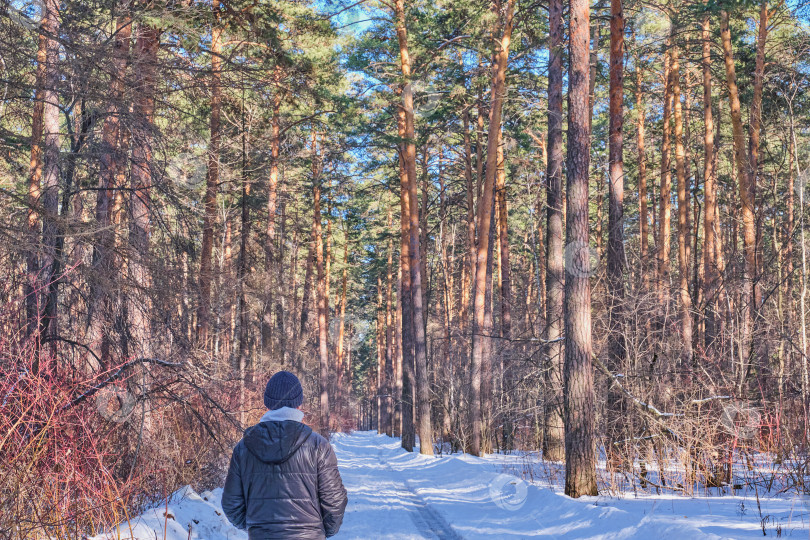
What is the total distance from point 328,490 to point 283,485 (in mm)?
267

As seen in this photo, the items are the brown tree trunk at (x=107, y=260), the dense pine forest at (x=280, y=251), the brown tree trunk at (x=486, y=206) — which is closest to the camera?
the dense pine forest at (x=280, y=251)

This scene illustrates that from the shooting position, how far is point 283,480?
3.64 metres

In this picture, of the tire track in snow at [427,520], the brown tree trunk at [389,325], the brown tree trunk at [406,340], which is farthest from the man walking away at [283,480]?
the brown tree trunk at [389,325]

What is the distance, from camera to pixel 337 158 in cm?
2747

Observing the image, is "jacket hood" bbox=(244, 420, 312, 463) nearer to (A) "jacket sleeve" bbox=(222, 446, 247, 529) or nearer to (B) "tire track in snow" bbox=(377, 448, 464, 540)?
(A) "jacket sleeve" bbox=(222, 446, 247, 529)

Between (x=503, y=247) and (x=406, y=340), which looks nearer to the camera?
(x=406, y=340)

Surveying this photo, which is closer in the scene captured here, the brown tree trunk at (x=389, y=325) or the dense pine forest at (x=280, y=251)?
the dense pine forest at (x=280, y=251)

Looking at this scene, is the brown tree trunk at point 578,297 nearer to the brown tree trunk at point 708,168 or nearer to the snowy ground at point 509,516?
the snowy ground at point 509,516

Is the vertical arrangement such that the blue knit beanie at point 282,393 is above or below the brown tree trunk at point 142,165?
below

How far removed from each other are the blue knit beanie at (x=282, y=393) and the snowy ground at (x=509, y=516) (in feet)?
5.96

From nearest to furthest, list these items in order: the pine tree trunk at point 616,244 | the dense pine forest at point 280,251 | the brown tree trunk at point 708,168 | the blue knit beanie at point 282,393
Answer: the blue knit beanie at point 282,393 → the dense pine forest at point 280,251 → the pine tree trunk at point 616,244 → the brown tree trunk at point 708,168

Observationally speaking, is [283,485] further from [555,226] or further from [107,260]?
[555,226]

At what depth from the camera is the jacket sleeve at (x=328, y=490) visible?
12.2 ft

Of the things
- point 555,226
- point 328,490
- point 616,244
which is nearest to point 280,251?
point 555,226
